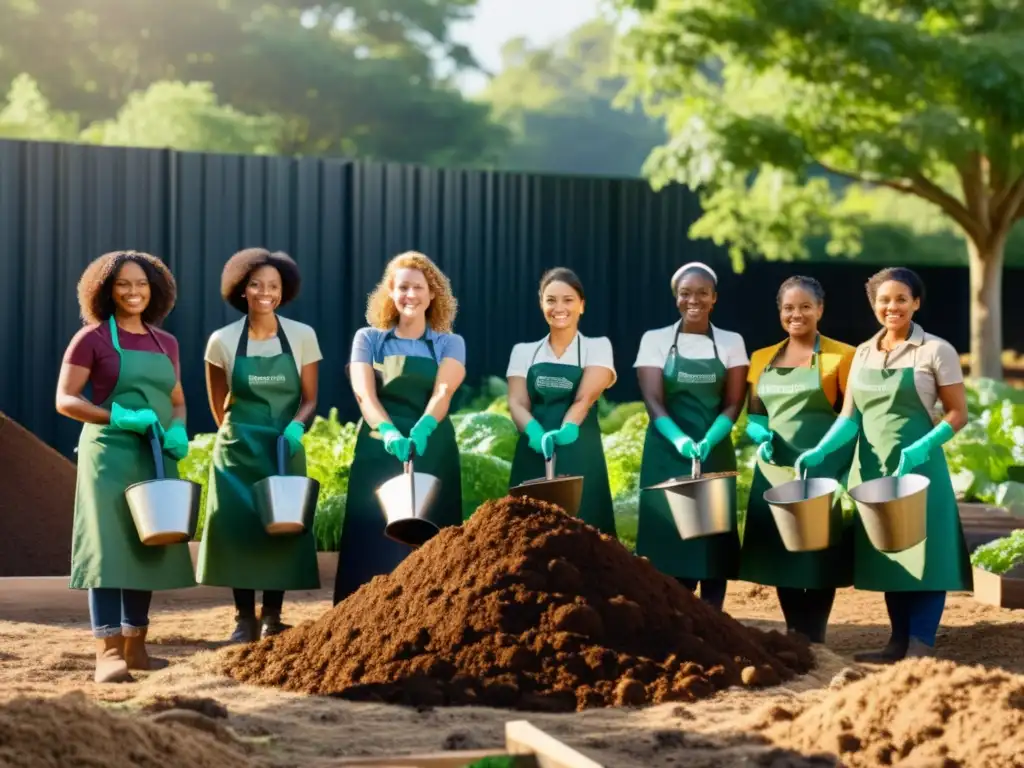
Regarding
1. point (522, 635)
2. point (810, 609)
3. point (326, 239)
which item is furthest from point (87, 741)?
point (326, 239)

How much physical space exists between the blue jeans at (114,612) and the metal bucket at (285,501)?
0.58 meters

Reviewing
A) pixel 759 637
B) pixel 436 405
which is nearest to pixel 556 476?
pixel 436 405

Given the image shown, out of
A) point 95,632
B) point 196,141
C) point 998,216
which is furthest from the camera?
point 196,141

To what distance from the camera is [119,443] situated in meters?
5.82

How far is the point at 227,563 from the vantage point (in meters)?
6.41

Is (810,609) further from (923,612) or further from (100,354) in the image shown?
(100,354)

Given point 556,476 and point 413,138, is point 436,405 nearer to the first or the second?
point 556,476

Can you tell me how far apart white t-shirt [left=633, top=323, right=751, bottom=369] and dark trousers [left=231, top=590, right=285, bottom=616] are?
6.11 feet

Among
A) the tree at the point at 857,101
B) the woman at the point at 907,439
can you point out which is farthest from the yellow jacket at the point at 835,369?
the tree at the point at 857,101

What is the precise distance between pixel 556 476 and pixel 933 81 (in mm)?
10302

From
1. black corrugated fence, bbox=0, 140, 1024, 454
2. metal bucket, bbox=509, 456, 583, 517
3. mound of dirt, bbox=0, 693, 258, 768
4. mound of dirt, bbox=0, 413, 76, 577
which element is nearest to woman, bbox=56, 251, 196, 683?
metal bucket, bbox=509, 456, 583, 517

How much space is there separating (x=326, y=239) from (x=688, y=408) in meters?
6.06

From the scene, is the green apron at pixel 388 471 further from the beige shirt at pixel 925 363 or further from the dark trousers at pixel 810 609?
the beige shirt at pixel 925 363

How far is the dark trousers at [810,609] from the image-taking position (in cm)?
665
